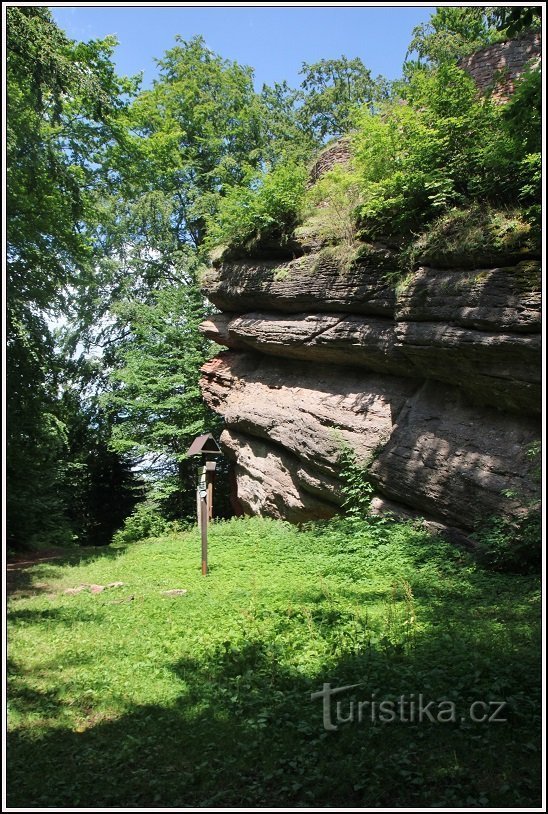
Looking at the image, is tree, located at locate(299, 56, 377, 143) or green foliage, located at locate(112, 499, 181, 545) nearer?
green foliage, located at locate(112, 499, 181, 545)

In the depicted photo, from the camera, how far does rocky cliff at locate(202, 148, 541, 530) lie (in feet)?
28.2

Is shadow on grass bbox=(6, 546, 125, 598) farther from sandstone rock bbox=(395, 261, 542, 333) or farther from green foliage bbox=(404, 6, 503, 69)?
green foliage bbox=(404, 6, 503, 69)

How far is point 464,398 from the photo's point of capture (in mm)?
9758

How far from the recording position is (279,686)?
187 inches

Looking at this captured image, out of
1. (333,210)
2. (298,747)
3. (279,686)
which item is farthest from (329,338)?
(298,747)

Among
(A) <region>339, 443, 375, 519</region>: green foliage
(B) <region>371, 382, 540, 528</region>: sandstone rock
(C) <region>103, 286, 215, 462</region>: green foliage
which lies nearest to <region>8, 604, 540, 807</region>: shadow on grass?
(B) <region>371, 382, 540, 528</region>: sandstone rock

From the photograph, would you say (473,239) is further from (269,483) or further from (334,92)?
(334,92)

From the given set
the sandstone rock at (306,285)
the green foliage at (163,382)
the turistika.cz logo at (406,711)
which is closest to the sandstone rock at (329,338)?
the sandstone rock at (306,285)

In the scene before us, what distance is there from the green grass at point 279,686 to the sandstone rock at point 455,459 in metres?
1.00

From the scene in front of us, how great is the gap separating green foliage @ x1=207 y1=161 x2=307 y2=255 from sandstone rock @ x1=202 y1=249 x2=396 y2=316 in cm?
71

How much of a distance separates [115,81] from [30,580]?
651 inches

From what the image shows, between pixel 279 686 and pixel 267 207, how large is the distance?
10929 mm

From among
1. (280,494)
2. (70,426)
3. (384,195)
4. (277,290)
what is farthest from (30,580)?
(70,426)

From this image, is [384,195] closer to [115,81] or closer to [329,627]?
[329,627]
